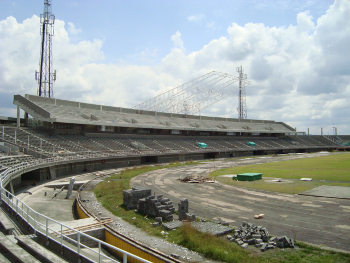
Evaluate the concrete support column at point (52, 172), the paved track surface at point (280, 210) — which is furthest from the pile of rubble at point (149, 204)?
the concrete support column at point (52, 172)

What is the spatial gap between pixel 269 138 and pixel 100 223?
103 m

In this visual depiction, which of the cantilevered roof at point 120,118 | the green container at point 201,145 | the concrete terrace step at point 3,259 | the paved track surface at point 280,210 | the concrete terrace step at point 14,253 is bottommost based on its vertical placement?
the paved track surface at point 280,210

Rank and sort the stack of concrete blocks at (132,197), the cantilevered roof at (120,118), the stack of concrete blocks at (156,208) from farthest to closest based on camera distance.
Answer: the cantilevered roof at (120,118)
the stack of concrete blocks at (132,197)
the stack of concrete blocks at (156,208)

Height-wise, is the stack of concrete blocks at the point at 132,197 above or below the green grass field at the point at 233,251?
above

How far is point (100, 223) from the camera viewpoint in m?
17.2

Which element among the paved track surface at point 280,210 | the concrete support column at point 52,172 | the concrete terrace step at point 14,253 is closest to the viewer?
the concrete terrace step at point 14,253

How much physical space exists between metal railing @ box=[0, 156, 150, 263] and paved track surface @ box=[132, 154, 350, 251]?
896 centimetres

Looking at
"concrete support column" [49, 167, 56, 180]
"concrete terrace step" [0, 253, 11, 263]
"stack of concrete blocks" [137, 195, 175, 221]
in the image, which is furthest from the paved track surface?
"concrete support column" [49, 167, 56, 180]

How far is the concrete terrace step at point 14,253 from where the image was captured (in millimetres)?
8305

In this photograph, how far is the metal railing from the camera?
9.31 metres

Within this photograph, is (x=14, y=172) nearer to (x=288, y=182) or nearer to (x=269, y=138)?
(x=288, y=182)

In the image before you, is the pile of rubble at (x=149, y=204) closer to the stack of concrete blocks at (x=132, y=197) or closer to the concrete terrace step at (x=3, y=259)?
the stack of concrete blocks at (x=132, y=197)

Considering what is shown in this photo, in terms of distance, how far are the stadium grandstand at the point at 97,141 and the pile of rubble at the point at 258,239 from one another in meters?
4.27

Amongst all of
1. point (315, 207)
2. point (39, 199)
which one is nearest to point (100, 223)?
point (39, 199)
